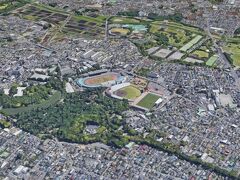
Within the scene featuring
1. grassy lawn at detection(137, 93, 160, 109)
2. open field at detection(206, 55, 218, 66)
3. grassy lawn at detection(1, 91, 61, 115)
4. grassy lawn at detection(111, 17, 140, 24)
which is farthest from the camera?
grassy lawn at detection(111, 17, 140, 24)

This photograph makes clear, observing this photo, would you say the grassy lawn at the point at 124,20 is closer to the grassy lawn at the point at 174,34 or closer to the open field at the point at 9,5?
the grassy lawn at the point at 174,34

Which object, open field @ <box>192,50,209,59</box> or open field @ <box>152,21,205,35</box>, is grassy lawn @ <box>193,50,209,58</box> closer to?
open field @ <box>192,50,209,59</box>

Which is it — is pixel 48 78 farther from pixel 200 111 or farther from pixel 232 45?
pixel 232 45

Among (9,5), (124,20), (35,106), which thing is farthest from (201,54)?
(9,5)

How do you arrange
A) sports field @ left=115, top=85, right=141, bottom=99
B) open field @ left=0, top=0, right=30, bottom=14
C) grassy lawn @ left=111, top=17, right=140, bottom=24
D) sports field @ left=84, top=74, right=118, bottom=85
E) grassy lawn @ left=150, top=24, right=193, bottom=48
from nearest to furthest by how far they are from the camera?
sports field @ left=115, top=85, right=141, bottom=99 → sports field @ left=84, top=74, right=118, bottom=85 → grassy lawn @ left=150, top=24, right=193, bottom=48 → grassy lawn @ left=111, top=17, right=140, bottom=24 → open field @ left=0, top=0, right=30, bottom=14

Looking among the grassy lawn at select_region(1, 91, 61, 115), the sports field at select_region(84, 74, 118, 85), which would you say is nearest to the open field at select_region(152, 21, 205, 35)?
the sports field at select_region(84, 74, 118, 85)

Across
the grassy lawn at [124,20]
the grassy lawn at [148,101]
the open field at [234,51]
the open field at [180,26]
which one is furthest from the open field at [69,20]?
the grassy lawn at [148,101]

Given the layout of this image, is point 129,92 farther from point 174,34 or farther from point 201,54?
point 174,34
